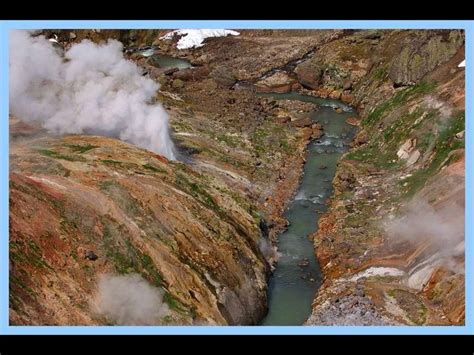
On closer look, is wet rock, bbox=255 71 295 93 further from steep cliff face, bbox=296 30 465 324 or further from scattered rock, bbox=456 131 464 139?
scattered rock, bbox=456 131 464 139

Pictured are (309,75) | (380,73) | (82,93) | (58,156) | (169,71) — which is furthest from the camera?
(169,71)

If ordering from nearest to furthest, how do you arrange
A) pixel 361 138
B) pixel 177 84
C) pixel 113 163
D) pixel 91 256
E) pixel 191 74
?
pixel 91 256 → pixel 113 163 → pixel 361 138 → pixel 177 84 → pixel 191 74

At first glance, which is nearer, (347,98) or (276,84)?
(347,98)

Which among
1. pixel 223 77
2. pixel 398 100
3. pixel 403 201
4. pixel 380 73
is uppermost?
pixel 380 73

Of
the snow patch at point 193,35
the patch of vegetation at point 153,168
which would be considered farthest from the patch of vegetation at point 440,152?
the snow patch at point 193,35

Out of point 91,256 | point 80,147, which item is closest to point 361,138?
point 80,147

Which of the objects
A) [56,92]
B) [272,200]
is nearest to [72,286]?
[56,92]

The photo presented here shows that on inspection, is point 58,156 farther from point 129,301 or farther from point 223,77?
point 223,77
